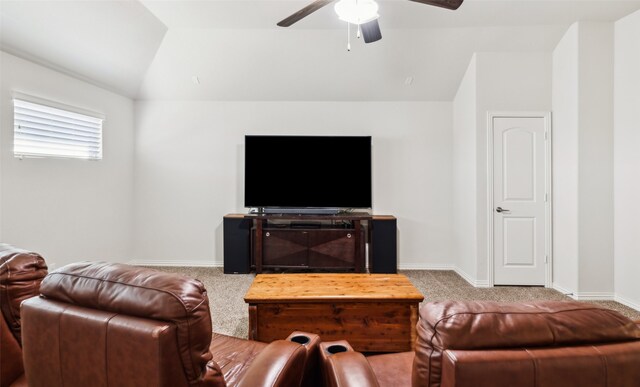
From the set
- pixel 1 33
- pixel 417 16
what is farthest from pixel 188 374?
pixel 417 16

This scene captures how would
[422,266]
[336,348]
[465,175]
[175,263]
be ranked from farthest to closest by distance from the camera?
1. [175,263]
2. [422,266]
3. [465,175]
4. [336,348]

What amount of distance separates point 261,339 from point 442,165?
11.7 feet

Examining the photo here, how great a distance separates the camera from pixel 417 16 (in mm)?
3510

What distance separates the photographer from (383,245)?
427cm

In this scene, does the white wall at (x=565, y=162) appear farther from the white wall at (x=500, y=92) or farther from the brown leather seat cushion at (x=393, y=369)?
the brown leather seat cushion at (x=393, y=369)

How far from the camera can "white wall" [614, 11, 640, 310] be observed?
315 centimetres

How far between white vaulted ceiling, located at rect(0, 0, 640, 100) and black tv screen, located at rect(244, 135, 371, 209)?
73cm

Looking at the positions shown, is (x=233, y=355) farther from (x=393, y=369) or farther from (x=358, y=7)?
(x=358, y=7)

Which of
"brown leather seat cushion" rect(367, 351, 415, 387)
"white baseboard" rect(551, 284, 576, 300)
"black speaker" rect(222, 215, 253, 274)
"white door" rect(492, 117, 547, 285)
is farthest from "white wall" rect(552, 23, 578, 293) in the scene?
"black speaker" rect(222, 215, 253, 274)

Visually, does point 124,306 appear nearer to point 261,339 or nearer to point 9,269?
point 9,269

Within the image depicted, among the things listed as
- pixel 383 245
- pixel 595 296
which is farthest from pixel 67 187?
pixel 595 296

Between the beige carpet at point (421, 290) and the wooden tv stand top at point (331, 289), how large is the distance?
556 millimetres

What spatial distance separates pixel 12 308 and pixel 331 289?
171cm

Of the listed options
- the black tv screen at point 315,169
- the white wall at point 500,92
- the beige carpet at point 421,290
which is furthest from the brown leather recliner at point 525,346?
the black tv screen at point 315,169
